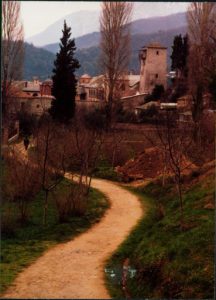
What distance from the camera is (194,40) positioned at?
429 cm

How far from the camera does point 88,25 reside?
149 inches

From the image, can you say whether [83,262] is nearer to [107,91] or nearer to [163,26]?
[107,91]

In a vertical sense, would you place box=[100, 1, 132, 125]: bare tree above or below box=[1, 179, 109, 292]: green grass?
above

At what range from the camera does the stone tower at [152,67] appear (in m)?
4.47

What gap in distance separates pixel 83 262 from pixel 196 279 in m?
1.17

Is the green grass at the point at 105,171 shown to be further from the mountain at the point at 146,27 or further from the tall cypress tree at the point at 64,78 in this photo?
the mountain at the point at 146,27

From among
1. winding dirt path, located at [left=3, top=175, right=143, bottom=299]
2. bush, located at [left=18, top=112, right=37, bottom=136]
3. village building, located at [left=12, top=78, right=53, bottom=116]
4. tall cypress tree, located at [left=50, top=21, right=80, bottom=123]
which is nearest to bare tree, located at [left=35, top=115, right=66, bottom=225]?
winding dirt path, located at [left=3, top=175, right=143, bottom=299]

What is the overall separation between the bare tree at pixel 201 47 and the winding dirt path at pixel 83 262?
72.5 inches

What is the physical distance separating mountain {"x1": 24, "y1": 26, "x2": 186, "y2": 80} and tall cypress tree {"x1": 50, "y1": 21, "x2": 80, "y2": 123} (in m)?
0.08

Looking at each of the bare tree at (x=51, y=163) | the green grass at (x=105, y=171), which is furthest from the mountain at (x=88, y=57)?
the green grass at (x=105, y=171)

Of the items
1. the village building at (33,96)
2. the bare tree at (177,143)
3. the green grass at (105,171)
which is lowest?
the green grass at (105,171)

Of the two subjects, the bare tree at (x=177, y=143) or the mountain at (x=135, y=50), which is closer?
the mountain at (x=135, y=50)

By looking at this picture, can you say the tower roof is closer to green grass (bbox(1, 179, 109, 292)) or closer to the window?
the window

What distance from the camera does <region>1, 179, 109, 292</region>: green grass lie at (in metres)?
4.95
